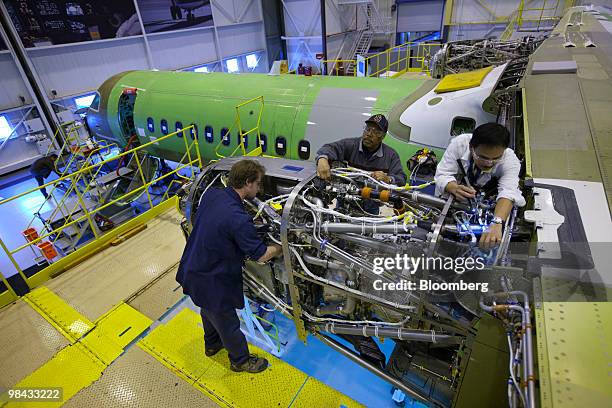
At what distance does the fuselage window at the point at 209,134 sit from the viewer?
27.3ft

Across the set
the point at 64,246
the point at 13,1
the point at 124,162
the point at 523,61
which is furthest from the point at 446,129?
the point at 13,1

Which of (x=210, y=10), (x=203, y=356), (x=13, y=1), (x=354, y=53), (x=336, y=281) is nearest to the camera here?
(x=336, y=281)

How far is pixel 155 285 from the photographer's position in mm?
5562

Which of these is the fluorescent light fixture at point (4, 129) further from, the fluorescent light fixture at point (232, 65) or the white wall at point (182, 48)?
the fluorescent light fixture at point (232, 65)

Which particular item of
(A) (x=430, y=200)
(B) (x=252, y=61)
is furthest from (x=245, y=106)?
(B) (x=252, y=61)

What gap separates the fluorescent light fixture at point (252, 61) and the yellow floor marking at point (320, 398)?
23.3 m

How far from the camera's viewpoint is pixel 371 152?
421 centimetres

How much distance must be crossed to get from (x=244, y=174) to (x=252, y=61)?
75.6ft

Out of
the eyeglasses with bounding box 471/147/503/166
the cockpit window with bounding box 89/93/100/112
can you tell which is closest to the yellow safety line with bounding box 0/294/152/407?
the eyeglasses with bounding box 471/147/503/166

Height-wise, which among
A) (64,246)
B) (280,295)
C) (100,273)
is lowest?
(64,246)

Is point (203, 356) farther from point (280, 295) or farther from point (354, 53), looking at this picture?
point (354, 53)

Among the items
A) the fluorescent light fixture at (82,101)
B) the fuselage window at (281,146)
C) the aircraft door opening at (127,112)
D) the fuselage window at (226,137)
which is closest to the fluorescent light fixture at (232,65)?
the fluorescent light fixture at (82,101)

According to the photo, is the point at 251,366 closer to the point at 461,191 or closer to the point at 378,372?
the point at 378,372

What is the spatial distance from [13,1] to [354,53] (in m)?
17.8
